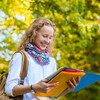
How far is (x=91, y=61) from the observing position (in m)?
9.41

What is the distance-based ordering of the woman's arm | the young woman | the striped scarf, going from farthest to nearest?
the striped scarf → the young woman → the woman's arm

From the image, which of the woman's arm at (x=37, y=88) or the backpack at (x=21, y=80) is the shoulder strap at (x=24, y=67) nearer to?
the backpack at (x=21, y=80)

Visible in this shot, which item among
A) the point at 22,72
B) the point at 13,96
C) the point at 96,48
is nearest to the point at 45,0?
the point at 22,72

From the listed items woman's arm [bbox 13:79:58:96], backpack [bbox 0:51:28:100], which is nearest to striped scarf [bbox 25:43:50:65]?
backpack [bbox 0:51:28:100]

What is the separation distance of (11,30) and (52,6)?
2.98 feet

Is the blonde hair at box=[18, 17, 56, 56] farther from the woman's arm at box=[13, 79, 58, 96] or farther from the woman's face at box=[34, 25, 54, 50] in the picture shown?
the woman's arm at box=[13, 79, 58, 96]

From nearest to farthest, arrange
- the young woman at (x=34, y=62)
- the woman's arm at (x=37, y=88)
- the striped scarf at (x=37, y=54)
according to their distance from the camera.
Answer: the woman's arm at (x=37, y=88)
the young woman at (x=34, y=62)
the striped scarf at (x=37, y=54)

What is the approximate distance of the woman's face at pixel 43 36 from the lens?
79.8 inches

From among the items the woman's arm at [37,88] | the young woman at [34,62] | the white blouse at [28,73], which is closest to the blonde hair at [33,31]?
the young woman at [34,62]

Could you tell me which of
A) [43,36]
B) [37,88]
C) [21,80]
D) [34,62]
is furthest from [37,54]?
[37,88]

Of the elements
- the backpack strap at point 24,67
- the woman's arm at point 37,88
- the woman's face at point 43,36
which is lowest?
the woman's arm at point 37,88

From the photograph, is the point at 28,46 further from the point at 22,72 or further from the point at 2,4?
the point at 2,4

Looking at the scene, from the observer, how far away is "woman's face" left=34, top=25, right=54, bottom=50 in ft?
6.65

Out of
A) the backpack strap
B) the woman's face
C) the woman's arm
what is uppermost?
the woman's face
